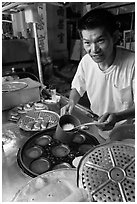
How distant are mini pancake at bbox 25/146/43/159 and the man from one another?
49cm

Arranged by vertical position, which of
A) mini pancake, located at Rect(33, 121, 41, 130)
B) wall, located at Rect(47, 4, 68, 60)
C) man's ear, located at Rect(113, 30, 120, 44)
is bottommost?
mini pancake, located at Rect(33, 121, 41, 130)

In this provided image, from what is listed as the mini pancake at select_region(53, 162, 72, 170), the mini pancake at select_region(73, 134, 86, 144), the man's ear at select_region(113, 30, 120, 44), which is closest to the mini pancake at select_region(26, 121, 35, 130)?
the mini pancake at select_region(73, 134, 86, 144)

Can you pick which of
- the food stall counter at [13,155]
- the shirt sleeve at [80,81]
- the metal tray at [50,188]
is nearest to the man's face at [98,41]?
the shirt sleeve at [80,81]

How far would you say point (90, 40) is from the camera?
1531 mm

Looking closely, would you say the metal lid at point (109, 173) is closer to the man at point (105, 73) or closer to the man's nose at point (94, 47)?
the man at point (105, 73)

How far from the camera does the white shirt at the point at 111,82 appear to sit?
1.80 meters

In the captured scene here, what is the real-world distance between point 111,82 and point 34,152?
3.52 feet

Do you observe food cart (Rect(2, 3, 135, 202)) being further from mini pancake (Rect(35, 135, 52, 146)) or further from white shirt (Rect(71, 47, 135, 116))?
white shirt (Rect(71, 47, 135, 116))

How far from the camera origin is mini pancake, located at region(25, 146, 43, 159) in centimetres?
123

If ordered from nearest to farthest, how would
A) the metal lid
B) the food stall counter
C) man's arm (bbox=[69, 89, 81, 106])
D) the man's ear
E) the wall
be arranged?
the metal lid, the food stall counter, the man's ear, man's arm (bbox=[69, 89, 81, 106]), the wall

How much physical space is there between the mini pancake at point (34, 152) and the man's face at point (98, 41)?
0.93 metres

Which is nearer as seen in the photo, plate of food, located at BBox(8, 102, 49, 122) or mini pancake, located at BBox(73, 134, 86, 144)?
mini pancake, located at BBox(73, 134, 86, 144)

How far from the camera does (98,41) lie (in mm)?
1522

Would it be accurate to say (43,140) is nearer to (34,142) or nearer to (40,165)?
(34,142)
